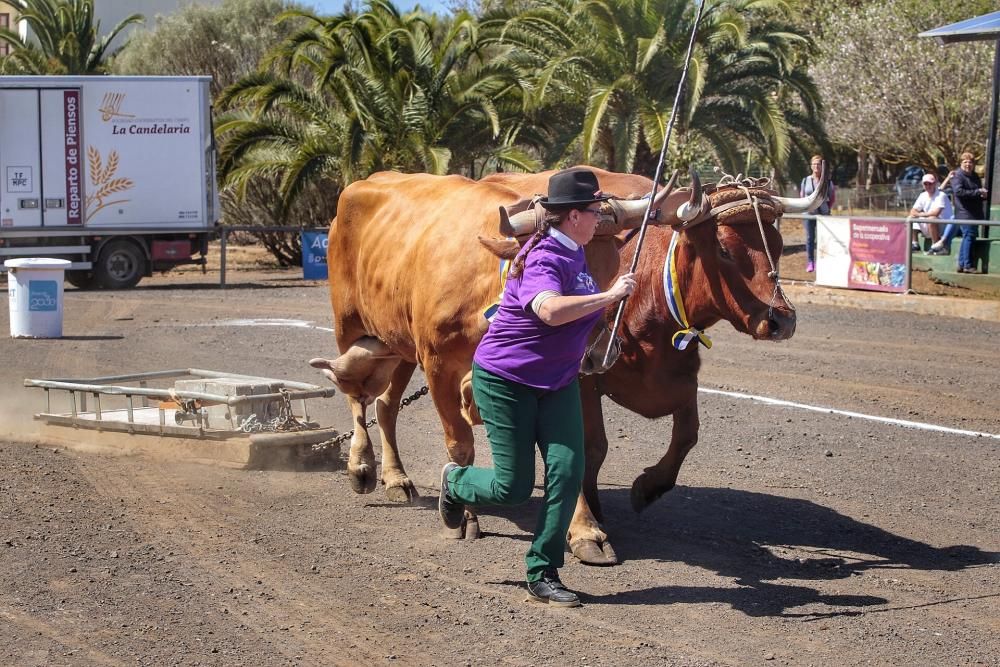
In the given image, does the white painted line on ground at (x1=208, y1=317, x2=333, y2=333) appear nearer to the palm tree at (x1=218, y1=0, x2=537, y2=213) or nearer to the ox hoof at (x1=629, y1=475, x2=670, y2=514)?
the palm tree at (x1=218, y1=0, x2=537, y2=213)

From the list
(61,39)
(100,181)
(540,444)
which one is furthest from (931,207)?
(61,39)

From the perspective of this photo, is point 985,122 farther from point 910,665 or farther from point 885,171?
point 910,665

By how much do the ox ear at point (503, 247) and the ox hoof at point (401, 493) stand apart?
2.19 m

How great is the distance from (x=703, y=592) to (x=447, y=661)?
1.46 m

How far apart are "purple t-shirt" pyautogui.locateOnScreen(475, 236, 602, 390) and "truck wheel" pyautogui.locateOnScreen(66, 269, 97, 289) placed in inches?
795

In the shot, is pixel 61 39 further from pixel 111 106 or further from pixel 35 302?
pixel 35 302

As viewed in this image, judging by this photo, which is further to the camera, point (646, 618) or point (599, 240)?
point (599, 240)

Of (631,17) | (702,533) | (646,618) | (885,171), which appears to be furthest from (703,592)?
(885,171)

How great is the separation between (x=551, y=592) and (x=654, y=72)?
772 inches

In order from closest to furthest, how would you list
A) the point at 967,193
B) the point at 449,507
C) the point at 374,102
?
the point at 449,507 → the point at 967,193 → the point at 374,102

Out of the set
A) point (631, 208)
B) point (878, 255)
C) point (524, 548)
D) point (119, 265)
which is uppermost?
point (631, 208)

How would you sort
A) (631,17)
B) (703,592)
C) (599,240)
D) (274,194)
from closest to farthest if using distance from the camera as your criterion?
(703,592) < (599,240) < (631,17) < (274,194)

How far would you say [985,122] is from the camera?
1315 inches

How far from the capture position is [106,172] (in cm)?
2386
